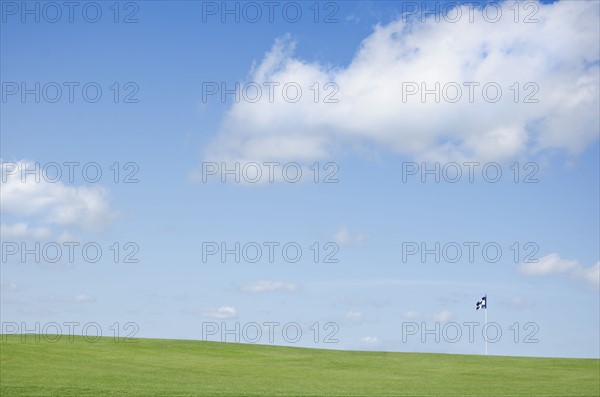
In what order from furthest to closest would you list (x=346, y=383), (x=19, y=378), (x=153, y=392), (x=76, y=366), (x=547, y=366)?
(x=547, y=366) → (x=76, y=366) → (x=346, y=383) → (x=19, y=378) → (x=153, y=392)

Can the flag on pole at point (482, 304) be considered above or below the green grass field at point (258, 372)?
above

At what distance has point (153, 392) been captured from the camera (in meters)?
33.8

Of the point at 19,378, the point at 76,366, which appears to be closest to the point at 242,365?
the point at 76,366

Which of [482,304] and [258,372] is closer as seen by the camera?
[258,372]

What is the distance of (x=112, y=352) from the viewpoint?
176ft

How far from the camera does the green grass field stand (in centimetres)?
3631

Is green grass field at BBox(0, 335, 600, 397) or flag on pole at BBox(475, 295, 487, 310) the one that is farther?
flag on pole at BBox(475, 295, 487, 310)

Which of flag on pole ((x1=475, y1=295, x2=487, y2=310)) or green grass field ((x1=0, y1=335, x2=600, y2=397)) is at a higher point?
flag on pole ((x1=475, y1=295, x2=487, y2=310))

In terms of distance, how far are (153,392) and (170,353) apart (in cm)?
2240

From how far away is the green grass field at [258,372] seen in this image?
119 ft

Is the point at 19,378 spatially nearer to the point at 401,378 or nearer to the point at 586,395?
the point at 401,378

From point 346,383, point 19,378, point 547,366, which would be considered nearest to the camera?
point 19,378

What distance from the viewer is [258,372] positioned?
46.9 m

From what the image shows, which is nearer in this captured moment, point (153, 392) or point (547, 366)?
point (153, 392)
